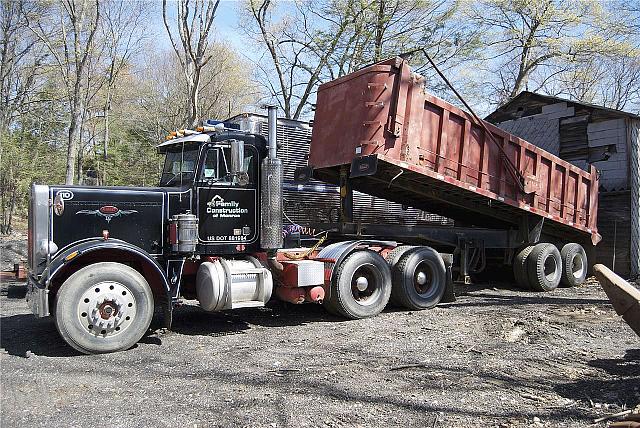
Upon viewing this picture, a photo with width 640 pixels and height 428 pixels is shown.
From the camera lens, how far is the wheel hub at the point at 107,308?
610 cm

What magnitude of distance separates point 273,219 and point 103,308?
2.50 metres

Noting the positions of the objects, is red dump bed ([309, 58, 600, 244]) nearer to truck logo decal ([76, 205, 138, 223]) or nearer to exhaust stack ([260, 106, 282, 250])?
exhaust stack ([260, 106, 282, 250])

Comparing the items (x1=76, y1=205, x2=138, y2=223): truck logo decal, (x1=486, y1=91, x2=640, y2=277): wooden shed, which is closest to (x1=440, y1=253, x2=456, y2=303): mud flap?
(x1=76, y1=205, x2=138, y2=223): truck logo decal

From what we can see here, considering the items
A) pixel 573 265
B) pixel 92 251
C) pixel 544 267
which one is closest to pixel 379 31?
pixel 573 265

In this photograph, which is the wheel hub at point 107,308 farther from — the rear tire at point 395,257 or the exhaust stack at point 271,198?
the rear tire at point 395,257

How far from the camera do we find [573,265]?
12250 mm

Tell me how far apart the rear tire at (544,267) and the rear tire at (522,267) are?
0.25 feet

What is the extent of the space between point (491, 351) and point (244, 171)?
12.5 feet

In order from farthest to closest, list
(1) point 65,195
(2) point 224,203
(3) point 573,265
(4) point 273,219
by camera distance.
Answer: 1. (3) point 573,265
2. (4) point 273,219
3. (2) point 224,203
4. (1) point 65,195

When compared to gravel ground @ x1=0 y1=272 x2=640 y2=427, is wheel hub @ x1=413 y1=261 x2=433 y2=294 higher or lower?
higher

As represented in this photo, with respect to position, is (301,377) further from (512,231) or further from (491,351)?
(512,231)

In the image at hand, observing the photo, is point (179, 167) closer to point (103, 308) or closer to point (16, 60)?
point (103, 308)

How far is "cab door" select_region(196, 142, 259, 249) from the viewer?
7.41 metres

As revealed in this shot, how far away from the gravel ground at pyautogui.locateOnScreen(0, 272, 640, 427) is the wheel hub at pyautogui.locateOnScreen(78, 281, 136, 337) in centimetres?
33
